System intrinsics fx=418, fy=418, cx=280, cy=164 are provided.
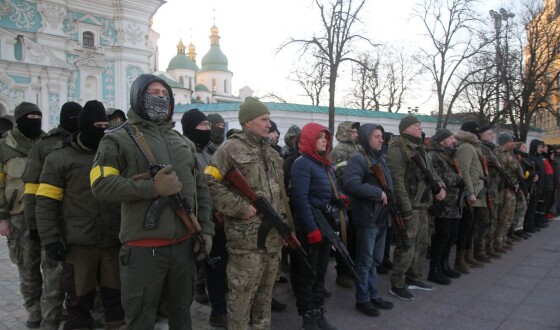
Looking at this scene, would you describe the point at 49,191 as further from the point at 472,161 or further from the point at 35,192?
the point at 472,161

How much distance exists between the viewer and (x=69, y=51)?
1033 inches

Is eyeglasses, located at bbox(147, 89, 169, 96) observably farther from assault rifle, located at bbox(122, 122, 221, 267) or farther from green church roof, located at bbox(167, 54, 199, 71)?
green church roof, located at bbox(167, 54, 199, 71)

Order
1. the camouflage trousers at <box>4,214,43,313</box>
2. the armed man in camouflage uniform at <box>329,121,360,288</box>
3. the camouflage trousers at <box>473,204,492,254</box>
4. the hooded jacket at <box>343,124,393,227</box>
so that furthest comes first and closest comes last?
the camouflage trousers at <box>473,204,492,254</box> → the armed man in camouflage uniform at <box>329,121,360,288</box> → the hooded jacket at <box>343,124,393,227</box> → the camouflage trousers at <box>4,214,43,313</box>

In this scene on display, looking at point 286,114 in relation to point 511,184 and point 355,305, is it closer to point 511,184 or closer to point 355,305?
point 511,184

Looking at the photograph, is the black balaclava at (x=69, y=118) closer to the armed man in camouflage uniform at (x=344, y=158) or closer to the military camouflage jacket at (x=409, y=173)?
the armed man in camouflage uniform at (x=344, y=158)

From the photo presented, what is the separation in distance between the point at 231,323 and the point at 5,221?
264cm

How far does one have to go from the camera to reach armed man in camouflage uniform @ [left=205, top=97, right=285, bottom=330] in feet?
11.1

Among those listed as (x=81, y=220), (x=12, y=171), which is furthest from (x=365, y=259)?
(x=12, y=171)

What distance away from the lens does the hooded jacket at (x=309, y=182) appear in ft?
12.8

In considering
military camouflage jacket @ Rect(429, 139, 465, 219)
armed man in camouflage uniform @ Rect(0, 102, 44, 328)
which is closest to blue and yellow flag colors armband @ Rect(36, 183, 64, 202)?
armed man in camouflage uniform @ Rect(0, 102, 44, 328)

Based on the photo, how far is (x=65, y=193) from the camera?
3445 mm

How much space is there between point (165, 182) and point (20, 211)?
2561mm

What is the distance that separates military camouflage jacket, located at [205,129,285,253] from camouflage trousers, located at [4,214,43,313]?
2215mm

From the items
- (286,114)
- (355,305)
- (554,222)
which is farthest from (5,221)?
(286,114)
